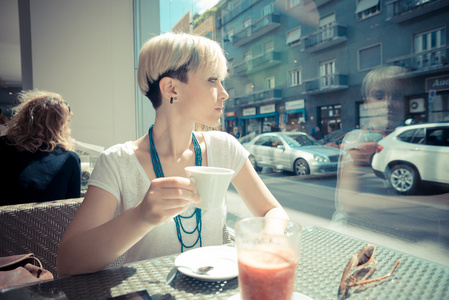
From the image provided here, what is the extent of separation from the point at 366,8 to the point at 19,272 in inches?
88.9

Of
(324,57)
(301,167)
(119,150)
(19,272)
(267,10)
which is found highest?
(267,10)

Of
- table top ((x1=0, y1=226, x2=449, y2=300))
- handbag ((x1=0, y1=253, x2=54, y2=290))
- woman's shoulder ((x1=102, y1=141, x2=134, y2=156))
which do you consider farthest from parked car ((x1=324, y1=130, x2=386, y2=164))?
handbag ((x1=0, y1=253, x2=54, y2=290))

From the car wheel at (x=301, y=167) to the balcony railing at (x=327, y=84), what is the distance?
29.1 inches

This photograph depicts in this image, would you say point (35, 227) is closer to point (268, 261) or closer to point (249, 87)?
point (268, 261)

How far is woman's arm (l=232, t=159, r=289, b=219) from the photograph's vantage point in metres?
1.17

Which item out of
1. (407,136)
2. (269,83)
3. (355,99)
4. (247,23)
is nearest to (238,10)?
(247,23)

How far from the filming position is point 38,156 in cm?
177

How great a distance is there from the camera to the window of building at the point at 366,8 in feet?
6.13

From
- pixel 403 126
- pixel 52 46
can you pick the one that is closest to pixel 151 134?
pixel 403 126

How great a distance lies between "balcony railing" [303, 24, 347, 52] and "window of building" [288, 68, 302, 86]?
0.21 m

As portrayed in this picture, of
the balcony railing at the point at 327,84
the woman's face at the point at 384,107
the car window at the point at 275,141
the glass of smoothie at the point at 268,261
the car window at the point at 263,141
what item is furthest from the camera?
the car window at the point at 263,141

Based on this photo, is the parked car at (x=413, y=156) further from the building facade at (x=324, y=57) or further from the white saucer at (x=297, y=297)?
the white saucer at (x=297, y=297)

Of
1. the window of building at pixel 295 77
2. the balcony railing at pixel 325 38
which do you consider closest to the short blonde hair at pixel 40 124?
the window of building at pixel 295 77

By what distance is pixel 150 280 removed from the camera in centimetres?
70
